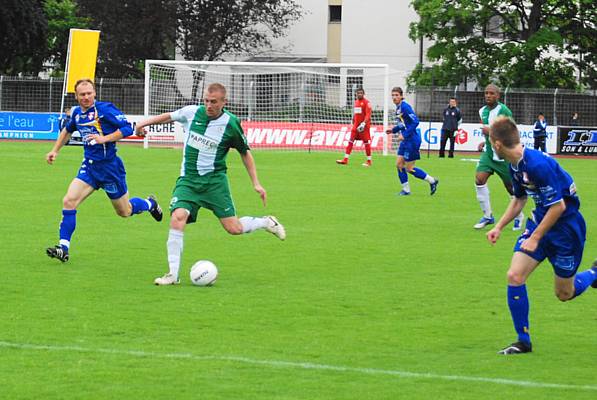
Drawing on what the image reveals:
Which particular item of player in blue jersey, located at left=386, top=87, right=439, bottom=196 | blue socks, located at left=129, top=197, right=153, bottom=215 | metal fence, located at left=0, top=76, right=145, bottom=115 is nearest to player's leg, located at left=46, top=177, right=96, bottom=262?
blue socks, located at left=129, top=197, right=153, bottom=215

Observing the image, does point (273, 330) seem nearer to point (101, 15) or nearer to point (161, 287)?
point (161, 287)

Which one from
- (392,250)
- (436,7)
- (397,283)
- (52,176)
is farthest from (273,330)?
(436,7)

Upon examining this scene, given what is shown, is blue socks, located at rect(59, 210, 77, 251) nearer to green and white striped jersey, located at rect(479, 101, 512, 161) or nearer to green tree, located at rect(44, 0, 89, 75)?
green and white striped jersey, located at rect(479, 101, 512, 161)

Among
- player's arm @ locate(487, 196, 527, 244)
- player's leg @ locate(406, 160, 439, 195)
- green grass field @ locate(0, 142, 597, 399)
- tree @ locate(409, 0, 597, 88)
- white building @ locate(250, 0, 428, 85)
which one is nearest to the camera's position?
green grass field @ locate(0, 142, 597, 399)

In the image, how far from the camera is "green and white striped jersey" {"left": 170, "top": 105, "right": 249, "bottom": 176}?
437 inches

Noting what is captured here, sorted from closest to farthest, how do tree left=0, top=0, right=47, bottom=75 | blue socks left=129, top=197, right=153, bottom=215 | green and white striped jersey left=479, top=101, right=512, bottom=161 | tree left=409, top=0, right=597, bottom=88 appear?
blue socks left=129, top=197, right=153, bottom=215 < green and white striped jersey left=479, top=101, right=512, bottom=161 < tree left=409, top=0, right=597, bottom=88 < tree left=0, top=0, right=47, bottom=75

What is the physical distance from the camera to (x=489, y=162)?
15727mm

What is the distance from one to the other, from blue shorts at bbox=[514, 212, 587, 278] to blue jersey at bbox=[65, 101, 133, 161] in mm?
5818

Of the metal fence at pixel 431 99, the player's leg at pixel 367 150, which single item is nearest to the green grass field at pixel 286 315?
the player's leg at pixel 367 150

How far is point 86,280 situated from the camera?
11.2 metres

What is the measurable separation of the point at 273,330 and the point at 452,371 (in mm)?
1774

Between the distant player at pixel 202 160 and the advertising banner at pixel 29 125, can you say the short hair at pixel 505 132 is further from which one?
the advertising banner at pixel 29 125

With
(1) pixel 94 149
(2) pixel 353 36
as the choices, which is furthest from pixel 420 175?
(2) pixel 353 36

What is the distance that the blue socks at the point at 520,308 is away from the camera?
8086 mm
